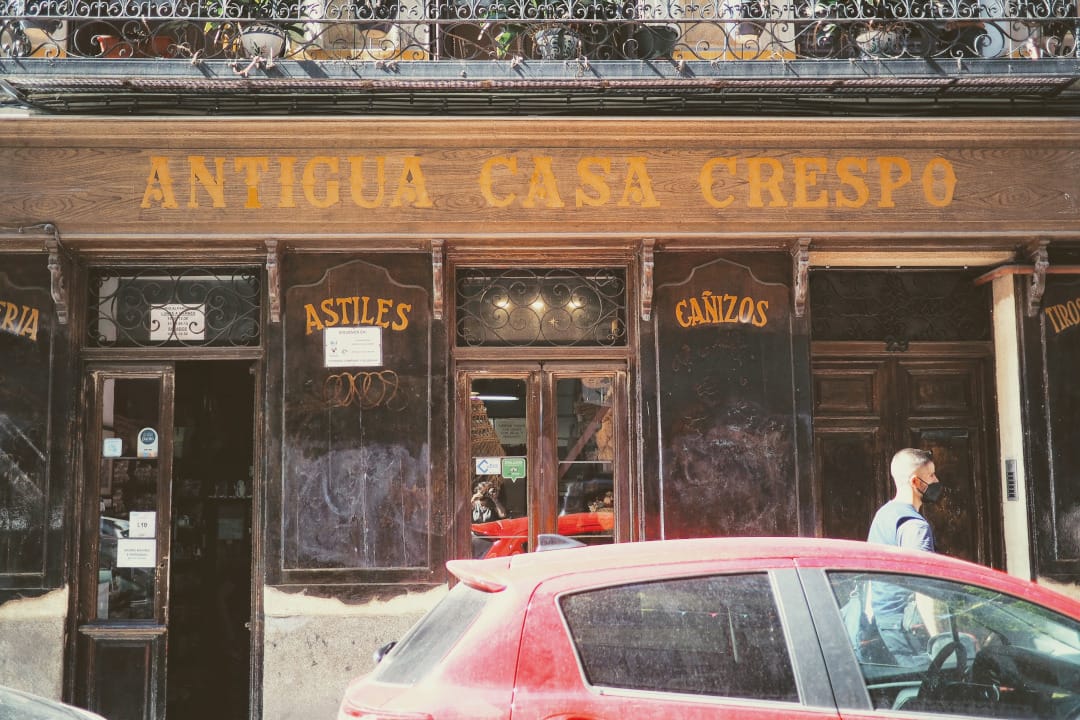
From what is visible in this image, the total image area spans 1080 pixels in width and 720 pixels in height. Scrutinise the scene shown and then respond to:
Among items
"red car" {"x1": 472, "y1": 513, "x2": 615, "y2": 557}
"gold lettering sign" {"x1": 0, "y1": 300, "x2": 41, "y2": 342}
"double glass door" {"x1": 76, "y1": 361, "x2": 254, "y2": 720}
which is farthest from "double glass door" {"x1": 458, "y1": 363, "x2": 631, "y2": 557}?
"gold lettering sign" {"x1": 0, "y1": 300, "x2": 41, "y2": 342}

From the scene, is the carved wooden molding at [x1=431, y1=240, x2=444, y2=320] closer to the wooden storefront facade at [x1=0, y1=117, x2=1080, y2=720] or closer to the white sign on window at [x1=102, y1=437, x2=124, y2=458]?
the wooden storefront facade at [x1=0, y1=117, x2=1080, y2=720]

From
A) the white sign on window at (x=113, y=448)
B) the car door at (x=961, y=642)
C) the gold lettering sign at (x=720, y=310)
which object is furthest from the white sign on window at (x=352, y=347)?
the car door at (x=961, y=642)

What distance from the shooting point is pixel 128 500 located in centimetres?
801

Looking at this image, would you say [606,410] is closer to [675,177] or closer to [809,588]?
[675,177]

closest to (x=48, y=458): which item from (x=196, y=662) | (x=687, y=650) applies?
(x=196, y=662)

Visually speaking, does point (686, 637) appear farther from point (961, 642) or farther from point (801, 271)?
point (801, 271)

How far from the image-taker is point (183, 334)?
26.7 feet

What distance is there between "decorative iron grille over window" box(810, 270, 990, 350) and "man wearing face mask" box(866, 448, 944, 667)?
2.89m

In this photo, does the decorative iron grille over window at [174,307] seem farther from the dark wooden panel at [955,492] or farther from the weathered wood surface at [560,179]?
the dark wooden panel at [955,492]

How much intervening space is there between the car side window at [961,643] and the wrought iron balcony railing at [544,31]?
5.02 m

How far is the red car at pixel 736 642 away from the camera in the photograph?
3350 mm

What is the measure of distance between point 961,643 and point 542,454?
185 inches

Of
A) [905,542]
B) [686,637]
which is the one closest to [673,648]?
[686,637]

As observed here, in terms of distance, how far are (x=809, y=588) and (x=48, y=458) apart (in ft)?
20.7
